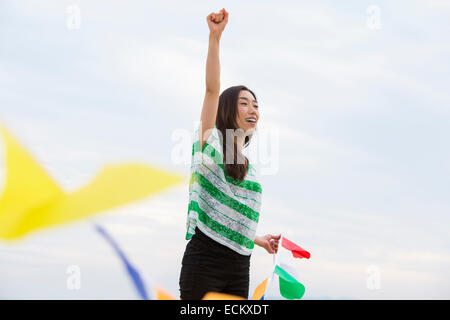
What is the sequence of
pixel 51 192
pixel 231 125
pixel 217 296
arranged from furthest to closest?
pixel 231 125 → pixel 217 296 → pixel 51 192

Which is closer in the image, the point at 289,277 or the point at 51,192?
the point at 51,192

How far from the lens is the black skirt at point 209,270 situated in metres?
1.76

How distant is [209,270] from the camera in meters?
1.78

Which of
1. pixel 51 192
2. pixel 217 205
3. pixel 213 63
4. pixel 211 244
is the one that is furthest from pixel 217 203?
pixel 51 192

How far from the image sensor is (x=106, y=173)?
3.65ft

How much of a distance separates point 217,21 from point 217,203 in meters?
0.68

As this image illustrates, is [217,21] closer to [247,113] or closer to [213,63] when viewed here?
[213,63]

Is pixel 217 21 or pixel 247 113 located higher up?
pixel 217 21

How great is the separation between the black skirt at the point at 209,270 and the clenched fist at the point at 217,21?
75cm

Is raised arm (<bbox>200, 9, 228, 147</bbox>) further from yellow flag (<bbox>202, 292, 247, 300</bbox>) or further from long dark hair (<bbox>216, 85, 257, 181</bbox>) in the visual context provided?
yellow flag (<bbox>202, 292, 247, 300</bbox>)

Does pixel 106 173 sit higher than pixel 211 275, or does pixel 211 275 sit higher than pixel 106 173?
pixel 106 173
